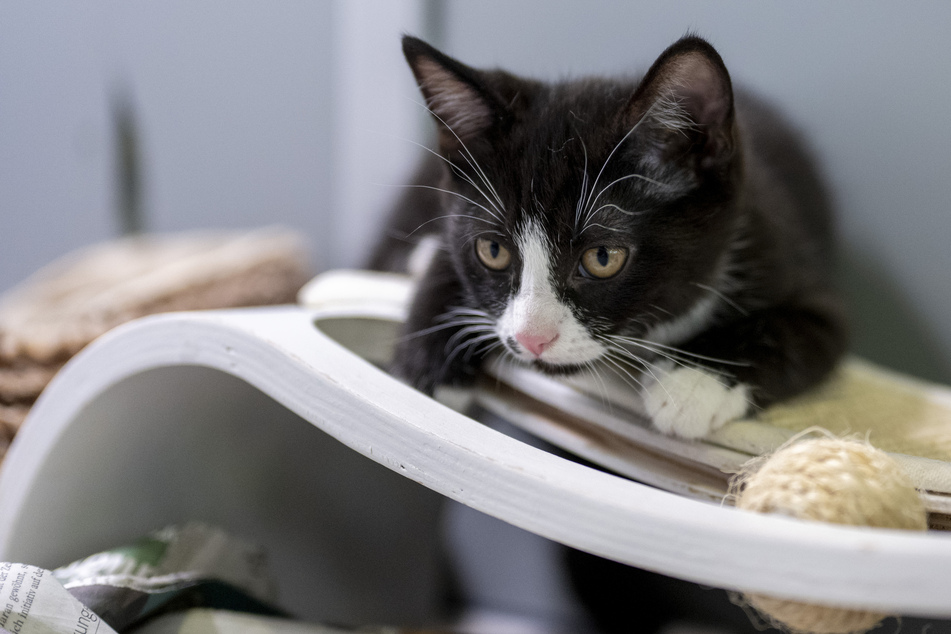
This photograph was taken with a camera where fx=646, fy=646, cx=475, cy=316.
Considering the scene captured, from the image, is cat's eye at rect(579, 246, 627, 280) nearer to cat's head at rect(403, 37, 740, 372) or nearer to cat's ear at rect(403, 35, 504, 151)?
cat's head at rect(403, 37, 740, 372)

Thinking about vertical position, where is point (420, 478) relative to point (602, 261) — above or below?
below

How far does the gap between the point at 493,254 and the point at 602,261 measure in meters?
0.15

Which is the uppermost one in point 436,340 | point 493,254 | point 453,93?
point 453,93

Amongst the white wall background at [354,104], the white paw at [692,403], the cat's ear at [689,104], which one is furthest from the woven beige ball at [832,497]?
the white wall background at [354,104]

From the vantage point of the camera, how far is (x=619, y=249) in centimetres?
74

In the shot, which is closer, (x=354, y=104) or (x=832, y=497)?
(x=832, y=497)

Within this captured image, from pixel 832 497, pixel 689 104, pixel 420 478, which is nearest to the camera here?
pixel 832 497

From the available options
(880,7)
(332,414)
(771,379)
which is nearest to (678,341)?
(771,379)

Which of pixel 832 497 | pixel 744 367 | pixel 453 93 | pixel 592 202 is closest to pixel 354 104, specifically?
pixel 453 93

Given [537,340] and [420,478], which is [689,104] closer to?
[537,340]

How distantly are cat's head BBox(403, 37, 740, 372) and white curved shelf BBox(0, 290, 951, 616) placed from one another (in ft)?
0.65

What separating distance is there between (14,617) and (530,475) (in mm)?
507

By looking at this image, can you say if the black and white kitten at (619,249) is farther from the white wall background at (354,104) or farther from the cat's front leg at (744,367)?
the white wall background at (354,104)

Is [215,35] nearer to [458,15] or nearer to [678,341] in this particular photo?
[458,15]
